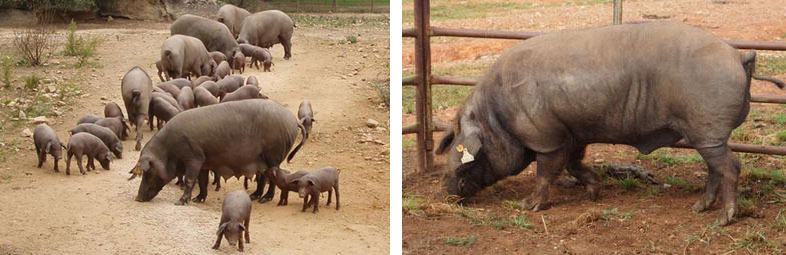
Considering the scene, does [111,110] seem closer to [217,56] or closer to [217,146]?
[217,146]

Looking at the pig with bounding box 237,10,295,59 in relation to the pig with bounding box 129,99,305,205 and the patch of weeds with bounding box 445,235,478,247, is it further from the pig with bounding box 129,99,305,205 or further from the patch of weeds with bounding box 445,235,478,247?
the patch of weeds with bounding box 445,235,478,247

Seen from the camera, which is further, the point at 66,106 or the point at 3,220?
the point at 66,106

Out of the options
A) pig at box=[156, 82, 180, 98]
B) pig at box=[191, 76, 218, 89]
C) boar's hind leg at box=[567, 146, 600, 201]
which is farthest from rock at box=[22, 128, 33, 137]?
boar's hind leg at box=[567, 146, 600, 201]

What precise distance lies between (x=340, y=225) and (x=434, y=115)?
1.70ft

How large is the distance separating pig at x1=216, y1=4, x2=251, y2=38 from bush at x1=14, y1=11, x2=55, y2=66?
6.18 feet

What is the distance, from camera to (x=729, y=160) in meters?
2.69

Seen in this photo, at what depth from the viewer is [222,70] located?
5.25 m

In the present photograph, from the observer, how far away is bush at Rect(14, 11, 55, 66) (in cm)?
Result: 384

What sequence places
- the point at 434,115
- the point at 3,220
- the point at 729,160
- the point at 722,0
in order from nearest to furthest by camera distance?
the point at 729,160, the point at 3,220, the point at 434,115, the point at 722,0

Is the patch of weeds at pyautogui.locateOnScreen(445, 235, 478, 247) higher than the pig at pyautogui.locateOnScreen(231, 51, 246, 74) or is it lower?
lower

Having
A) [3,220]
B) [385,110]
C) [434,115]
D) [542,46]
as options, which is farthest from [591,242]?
[385,110]

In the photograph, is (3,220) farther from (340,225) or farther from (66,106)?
(340,225)

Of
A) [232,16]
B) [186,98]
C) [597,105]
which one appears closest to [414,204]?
[597,105]

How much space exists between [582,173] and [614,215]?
30cm
